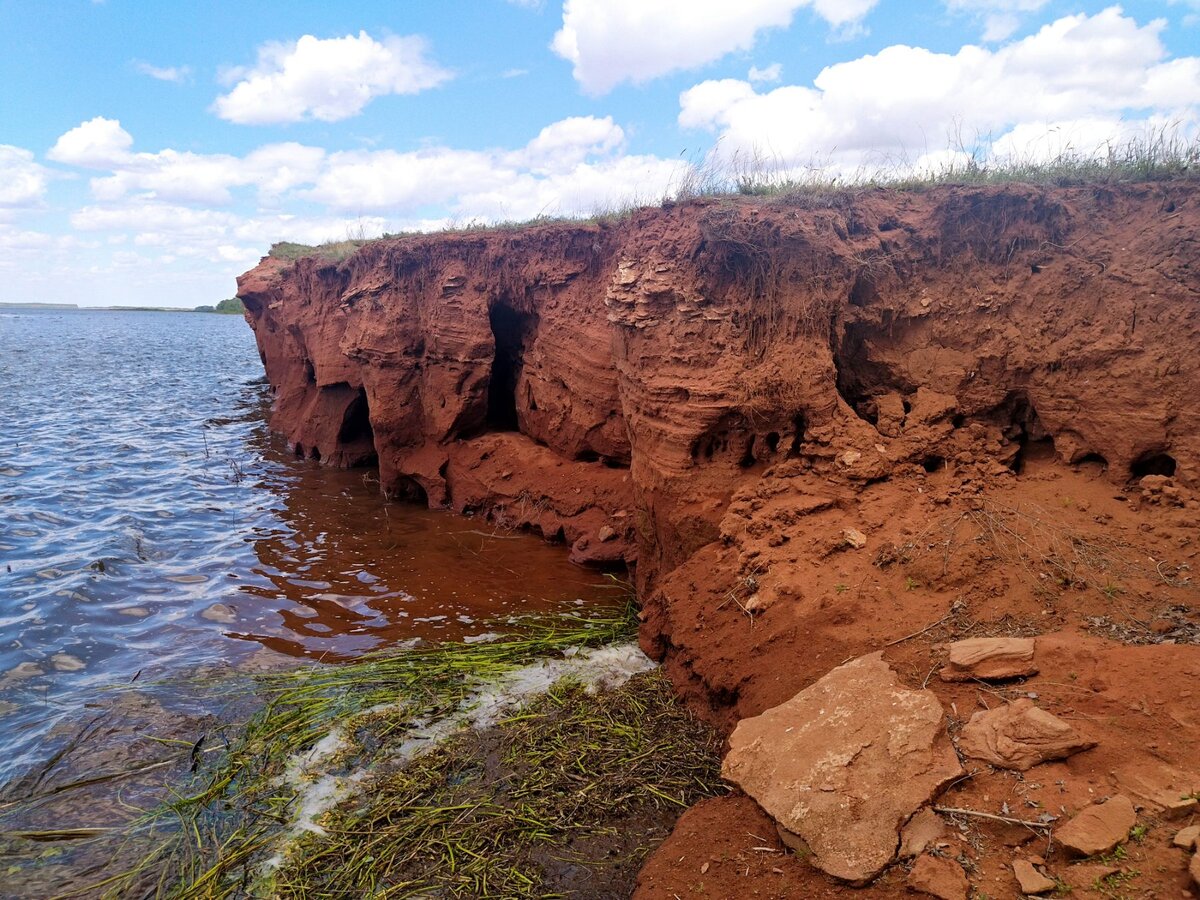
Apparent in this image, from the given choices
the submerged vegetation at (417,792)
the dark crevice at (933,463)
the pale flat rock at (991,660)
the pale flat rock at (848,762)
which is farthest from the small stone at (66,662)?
the dark crevice at (933,463)

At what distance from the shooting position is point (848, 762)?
3.41m

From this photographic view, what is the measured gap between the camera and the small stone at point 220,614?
7422mm

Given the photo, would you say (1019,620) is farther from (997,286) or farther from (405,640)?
(405,640)

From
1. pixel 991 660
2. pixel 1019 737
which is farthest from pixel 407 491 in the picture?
pixel 1019 737

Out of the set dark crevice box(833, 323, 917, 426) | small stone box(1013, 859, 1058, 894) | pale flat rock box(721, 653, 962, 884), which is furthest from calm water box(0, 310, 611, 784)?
small stone box(1013, 859, 1058, 894)

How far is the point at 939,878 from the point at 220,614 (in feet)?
23.8

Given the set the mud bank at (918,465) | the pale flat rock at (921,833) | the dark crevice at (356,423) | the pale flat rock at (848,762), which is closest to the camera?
the pale flat rock at (921,833)

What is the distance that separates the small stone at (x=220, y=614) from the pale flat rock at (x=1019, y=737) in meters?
7.03

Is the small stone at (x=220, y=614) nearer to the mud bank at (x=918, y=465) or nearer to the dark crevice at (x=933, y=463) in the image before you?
the mud bank at (x=918, y=465)

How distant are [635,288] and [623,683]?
3.97m

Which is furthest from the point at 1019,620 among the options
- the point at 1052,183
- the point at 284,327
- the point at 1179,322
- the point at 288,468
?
the point at 284,327

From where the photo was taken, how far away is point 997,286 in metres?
6.25

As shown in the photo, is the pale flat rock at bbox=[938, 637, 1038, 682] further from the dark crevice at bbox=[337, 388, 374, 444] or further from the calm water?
the dark crevice at bbox=[337, 388, 374, 444]

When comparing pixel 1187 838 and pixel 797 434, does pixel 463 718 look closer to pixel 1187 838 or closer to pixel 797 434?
pixel 797 434
